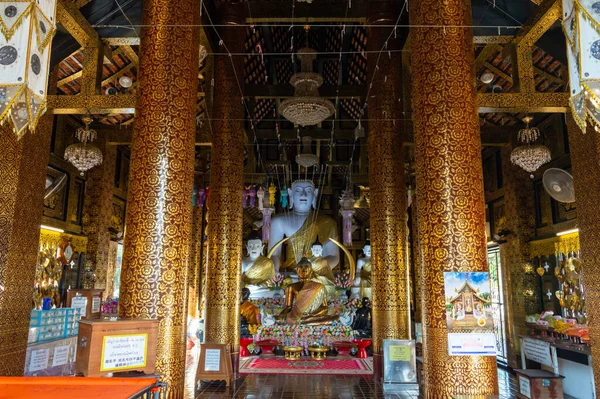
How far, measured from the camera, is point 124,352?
2.62 meters

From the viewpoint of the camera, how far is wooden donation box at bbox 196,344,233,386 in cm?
644

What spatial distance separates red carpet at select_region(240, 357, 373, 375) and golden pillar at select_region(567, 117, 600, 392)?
13.0 feet

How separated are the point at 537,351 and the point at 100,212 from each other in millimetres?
8222

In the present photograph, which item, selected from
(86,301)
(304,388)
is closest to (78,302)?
(86,301)

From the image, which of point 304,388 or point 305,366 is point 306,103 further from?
point 305,366

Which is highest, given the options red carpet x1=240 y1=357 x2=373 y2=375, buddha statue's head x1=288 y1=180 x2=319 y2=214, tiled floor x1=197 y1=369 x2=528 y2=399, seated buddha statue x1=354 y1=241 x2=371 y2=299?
buddha statue's head x1=288 y1=180 x2=319 y2=214

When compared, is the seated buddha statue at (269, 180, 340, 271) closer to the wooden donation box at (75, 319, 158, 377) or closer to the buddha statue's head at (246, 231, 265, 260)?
the buddha statue's head at (246, 231, 265, 260)

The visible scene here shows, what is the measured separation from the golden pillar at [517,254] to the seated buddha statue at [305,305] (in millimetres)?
3664

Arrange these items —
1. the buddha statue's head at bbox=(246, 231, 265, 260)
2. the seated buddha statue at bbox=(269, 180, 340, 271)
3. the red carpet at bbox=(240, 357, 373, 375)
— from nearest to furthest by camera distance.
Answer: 1. the red carpet at bbox=(240, 357, 373, 375)
2. the buddha statue's head at bbox=(246, 231, 265, 260)
3. the seated buddha statue at bbox=(269, 180, 340, 271)

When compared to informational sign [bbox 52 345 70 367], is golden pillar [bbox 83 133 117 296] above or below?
above

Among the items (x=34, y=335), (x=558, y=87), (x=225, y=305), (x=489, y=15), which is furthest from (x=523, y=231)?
(x=34, y=335)

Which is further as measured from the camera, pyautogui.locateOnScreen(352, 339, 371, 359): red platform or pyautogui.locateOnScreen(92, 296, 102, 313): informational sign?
pyautogui.locateOnScreen(352, 339, 371, 359): red platform

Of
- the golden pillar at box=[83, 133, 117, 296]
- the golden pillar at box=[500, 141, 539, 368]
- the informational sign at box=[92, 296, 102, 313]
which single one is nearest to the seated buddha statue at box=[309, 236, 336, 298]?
the golden pillar at box=[500, 141, 539, 368]

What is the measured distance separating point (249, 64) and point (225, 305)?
615cm
